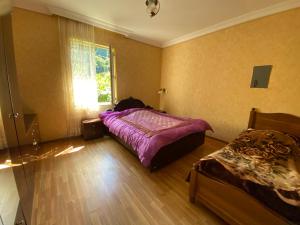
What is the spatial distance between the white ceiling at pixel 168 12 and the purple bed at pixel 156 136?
2.14m

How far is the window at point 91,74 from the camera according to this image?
3.22m

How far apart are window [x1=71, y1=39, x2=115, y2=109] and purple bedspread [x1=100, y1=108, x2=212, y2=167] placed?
597 mm

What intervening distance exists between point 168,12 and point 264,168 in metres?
2.96

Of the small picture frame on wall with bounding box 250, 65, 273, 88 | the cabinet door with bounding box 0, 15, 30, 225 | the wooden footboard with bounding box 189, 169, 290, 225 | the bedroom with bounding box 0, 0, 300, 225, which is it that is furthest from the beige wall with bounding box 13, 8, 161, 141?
the small picture frame on wall with bounding box 250, 65, 273, 88

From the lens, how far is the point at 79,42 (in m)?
3.21

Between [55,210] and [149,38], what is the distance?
444 cm

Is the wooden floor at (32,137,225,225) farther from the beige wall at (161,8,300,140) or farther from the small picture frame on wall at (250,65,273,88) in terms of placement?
the small picture frame on wall at (250,65,273,88)

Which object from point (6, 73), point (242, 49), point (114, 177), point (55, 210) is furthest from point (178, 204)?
point (242, 49)

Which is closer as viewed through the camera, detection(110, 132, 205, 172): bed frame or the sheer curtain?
detection(110, 132, 205, 172): bed frame

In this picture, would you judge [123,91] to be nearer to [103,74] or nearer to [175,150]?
[103,74]

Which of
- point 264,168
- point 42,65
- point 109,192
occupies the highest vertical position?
point 42,65

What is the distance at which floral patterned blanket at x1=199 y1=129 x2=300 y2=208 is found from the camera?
4.04ft

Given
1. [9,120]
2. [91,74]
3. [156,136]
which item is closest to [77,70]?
[91,74]

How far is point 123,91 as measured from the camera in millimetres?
4199
